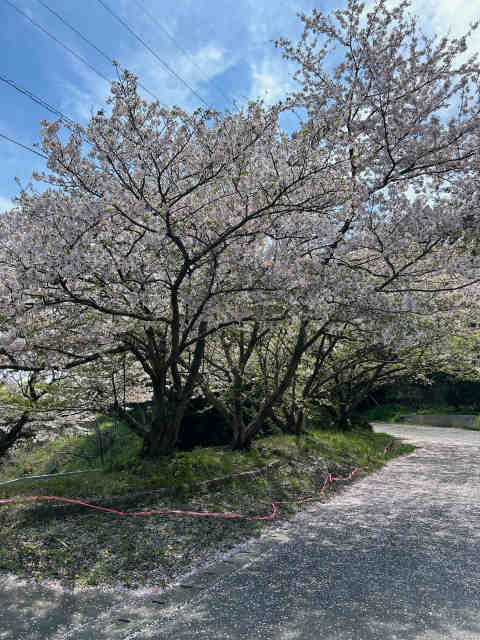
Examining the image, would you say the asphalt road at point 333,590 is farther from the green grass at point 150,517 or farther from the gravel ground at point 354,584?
the green grass at point 150,517

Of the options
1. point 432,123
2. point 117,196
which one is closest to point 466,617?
point 117,196

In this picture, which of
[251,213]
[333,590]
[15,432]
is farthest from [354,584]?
[15,432]

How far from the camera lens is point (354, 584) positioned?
3.46m

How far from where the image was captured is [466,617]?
2936 millimetres

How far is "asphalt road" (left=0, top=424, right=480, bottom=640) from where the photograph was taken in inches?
110

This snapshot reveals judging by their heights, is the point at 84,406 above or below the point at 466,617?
above

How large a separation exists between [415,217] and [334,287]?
1.33 meters

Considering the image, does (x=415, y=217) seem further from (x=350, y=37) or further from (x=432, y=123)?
(x=350, y=37)

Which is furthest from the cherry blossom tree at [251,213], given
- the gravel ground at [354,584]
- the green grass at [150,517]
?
the gravel ground at [354,584]

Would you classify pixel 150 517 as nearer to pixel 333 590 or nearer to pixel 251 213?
pixel 333 590

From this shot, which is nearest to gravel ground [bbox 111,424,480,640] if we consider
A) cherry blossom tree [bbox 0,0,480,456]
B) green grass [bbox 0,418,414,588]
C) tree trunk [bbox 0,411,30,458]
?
green grass [bbox 0,418,414,588]

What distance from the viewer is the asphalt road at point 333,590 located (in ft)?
9.14

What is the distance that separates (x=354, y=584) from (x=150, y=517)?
2.34 m

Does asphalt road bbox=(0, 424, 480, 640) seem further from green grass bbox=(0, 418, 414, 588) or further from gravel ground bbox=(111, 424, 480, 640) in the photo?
green grass bbox=(0, 418, 414, 588)
